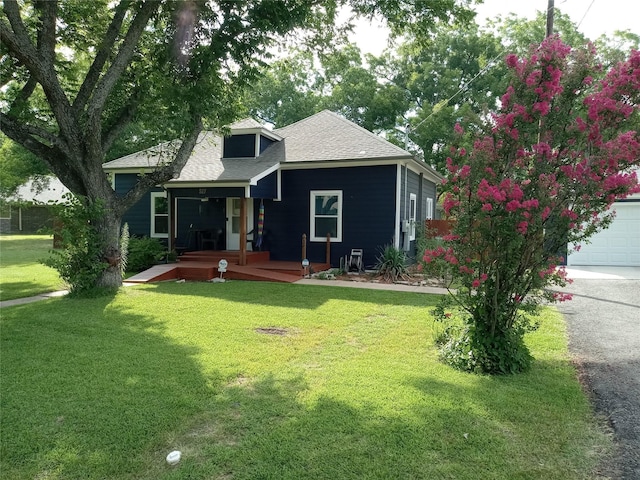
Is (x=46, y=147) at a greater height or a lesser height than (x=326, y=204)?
greater

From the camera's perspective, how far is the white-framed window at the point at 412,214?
12917 mm

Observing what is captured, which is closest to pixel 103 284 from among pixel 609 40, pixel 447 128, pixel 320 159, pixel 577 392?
pixel 320 159

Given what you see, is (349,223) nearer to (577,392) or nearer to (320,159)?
(320,159)

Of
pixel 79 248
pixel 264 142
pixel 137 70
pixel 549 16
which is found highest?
pixel 549 16

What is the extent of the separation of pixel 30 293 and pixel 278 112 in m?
25.8

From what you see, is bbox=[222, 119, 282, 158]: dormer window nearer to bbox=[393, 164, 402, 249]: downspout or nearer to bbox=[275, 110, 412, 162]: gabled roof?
bbox=[275, 110, 412, 162]: gabled roof

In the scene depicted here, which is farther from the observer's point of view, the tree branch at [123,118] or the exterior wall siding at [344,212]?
the exterior wall siding at [344,212]

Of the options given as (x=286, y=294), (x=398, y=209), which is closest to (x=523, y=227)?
(x=286, y=294)

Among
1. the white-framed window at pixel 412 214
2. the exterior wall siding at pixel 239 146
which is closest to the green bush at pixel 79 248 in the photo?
the exterior wall siding at pixel 239 146

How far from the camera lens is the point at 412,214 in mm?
13531

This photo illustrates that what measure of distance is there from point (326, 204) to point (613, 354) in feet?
27.3

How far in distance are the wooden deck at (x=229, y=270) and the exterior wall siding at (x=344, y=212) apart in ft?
2.46

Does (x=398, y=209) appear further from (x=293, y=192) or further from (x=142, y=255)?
(x=142, y=255)

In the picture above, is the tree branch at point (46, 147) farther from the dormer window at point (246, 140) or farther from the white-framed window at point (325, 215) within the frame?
the white-framed window at point (325, 215)
